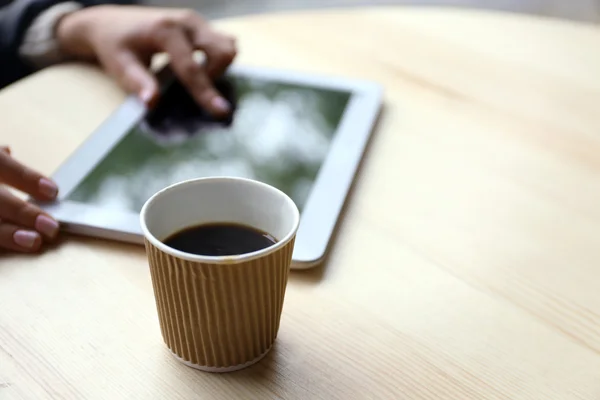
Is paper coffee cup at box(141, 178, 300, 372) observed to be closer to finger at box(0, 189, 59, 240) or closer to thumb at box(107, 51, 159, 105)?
finger at box(0, 189, 59, 240)

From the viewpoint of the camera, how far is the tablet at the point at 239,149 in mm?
604

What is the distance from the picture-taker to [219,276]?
1.36 feet

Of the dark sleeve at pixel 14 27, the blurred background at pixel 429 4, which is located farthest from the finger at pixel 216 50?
the blurred background at pixel 429 4

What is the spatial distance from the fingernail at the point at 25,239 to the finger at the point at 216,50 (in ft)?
1.21

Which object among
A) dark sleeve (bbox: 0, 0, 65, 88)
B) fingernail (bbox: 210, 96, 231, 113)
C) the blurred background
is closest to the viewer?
fingernail (bbox: 210, 96, 231, 113)

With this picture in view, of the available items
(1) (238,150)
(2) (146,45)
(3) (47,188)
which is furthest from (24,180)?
(2) (146,45)

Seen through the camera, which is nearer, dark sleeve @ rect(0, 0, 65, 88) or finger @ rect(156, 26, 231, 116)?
finger @ rect(156, 26, 231, 116)

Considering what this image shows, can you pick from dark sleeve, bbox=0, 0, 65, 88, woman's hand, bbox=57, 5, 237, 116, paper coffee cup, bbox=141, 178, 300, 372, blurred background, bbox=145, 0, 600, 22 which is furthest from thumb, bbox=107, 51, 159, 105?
blurred background, bbox=145, 0, 600, 22

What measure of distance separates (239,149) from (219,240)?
0.25 metres

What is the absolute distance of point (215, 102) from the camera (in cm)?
79

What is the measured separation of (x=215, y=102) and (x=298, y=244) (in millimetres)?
284

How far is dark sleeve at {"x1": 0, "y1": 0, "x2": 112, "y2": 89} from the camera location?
3.10 feet

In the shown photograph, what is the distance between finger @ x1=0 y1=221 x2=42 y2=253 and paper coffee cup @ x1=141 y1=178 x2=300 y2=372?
161 millimetres

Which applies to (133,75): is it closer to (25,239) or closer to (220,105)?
(220,105)
